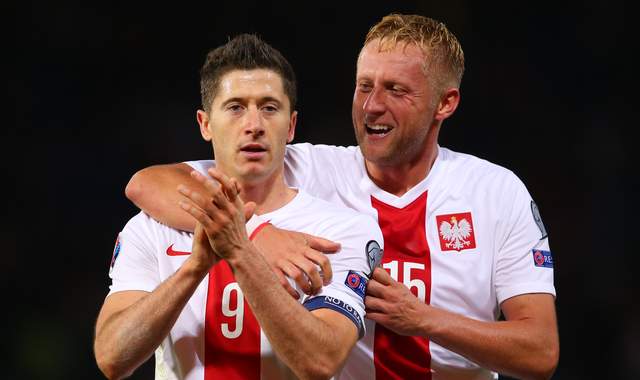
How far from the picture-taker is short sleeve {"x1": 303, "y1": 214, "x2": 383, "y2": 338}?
243 cm

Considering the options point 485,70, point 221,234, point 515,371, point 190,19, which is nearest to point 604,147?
point 485,70

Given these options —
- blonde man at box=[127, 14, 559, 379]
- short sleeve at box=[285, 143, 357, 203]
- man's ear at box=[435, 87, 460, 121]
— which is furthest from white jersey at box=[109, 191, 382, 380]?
man's ear at box=[435, 87, 460, 121]

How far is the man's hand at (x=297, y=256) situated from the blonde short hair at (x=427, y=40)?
40.4 inches

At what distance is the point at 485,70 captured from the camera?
6633 millimetres

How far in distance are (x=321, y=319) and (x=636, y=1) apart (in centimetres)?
561

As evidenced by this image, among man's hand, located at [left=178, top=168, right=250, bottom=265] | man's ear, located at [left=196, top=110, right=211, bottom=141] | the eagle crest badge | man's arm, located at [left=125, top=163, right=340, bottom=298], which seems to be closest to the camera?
man's hand, located at [left=178, top=168, right=250, bottom=265]

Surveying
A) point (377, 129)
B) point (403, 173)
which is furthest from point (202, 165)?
point (403, 173)

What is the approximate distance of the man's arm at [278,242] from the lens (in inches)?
96.2

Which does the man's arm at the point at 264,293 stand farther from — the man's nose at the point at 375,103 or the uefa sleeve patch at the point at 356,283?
the man's nose at the point at 375,103

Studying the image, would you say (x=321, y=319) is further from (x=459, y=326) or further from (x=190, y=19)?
(x=190, y=19)

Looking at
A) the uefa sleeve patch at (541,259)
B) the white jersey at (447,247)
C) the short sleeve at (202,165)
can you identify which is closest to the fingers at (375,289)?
the white jersey at (447,247)

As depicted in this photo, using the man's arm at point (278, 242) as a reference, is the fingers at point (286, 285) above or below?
below

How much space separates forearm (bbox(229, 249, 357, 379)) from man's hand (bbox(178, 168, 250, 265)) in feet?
0.14

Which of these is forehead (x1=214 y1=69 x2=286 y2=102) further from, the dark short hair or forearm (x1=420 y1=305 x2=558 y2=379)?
forearm (x1=420 y1=305 x2=558 y2=379)
